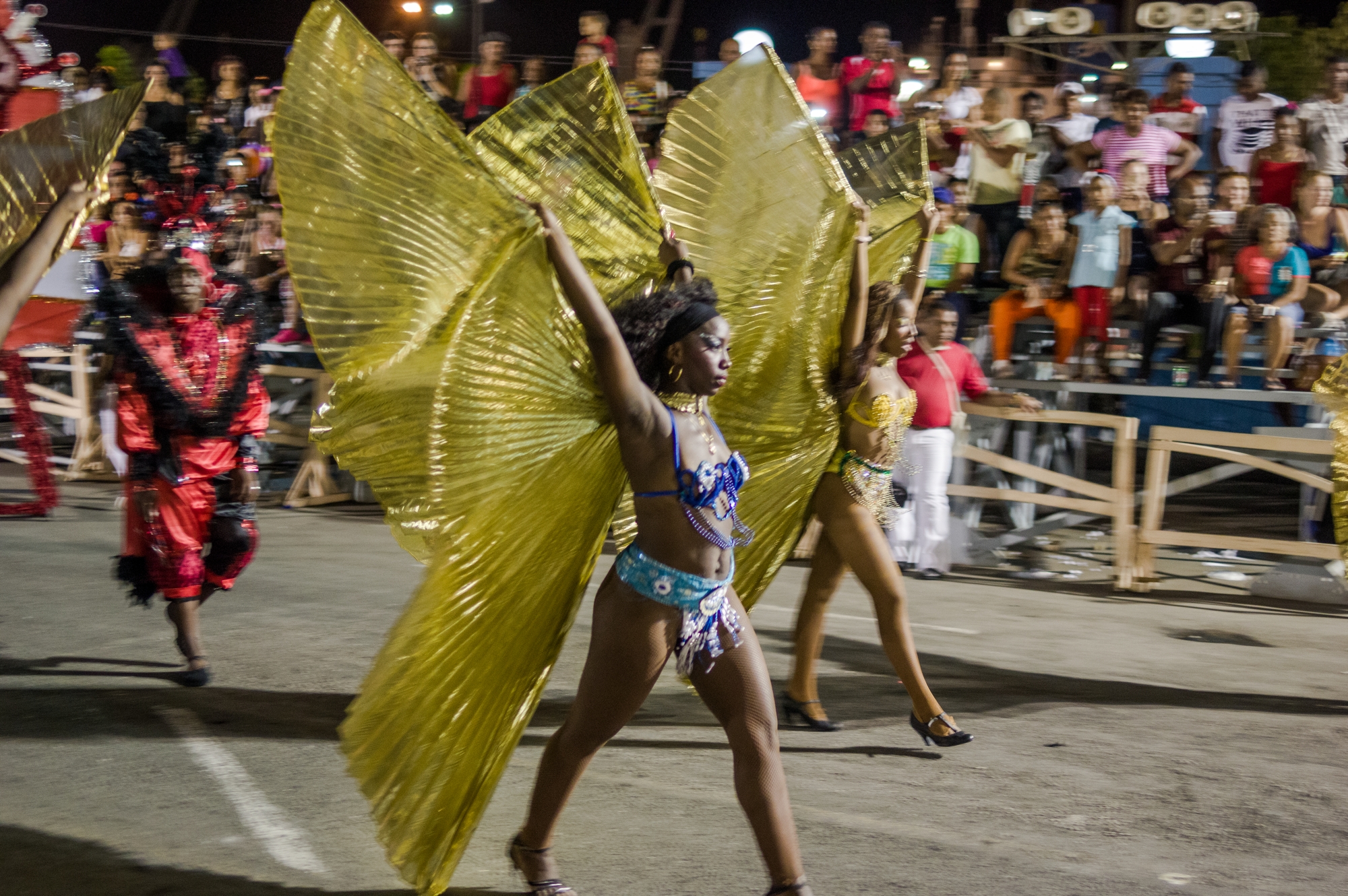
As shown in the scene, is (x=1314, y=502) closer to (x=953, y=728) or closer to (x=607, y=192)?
(x=953, y=728)

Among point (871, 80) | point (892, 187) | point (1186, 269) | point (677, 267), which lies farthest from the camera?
point (871, 80)

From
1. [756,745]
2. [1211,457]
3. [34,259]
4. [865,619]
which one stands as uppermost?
[34,259]

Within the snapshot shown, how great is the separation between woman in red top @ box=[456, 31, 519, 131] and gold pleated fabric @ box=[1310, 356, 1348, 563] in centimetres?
767

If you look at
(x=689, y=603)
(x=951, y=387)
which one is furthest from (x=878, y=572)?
(x=951, y=387)

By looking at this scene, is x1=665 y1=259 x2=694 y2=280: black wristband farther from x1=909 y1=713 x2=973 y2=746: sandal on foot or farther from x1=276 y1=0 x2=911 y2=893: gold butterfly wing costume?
x1=909 y1=713 x2=973 y2=746: sandal on foot

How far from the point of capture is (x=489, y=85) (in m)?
11.1

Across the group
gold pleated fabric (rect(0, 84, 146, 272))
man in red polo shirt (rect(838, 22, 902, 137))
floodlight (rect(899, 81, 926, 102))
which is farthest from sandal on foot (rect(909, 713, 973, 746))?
floodlight (rect(899, 81, 926, 102))

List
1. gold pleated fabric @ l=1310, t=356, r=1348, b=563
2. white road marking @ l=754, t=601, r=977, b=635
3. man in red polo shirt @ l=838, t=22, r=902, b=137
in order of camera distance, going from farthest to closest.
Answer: man in red polo shirt @ l=838, t=22, r=902, b=137
white road marking @ l=754, t=601, r=977, b=635
gold pleated fabric @ l=1310, t=356, r=1348, b=563

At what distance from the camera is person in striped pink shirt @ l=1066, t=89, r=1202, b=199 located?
9.55 meters

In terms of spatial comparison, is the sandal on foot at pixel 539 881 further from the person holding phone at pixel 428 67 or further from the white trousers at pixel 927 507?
the person holding phone at pixel 428 67

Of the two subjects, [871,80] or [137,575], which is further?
[871,80]

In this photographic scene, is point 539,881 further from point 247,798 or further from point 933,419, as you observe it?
point 933,419

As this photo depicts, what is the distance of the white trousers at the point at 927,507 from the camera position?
7.74 meters

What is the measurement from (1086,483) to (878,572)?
13.0 ft
